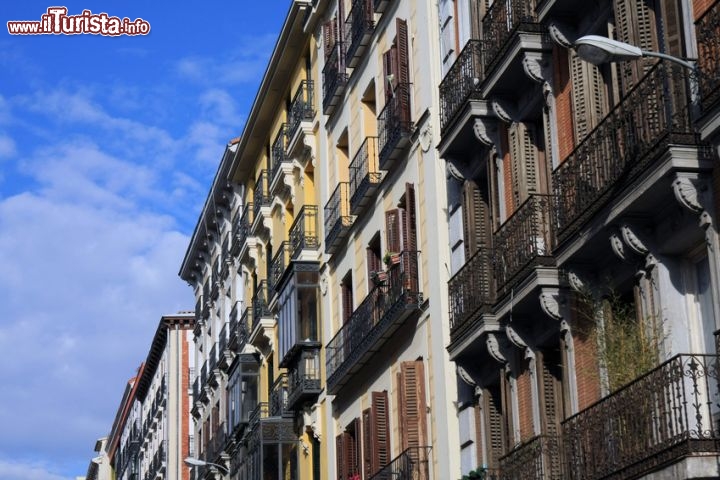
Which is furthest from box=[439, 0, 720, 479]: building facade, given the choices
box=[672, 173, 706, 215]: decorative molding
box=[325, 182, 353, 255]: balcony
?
box=[325, 182, 353, 255]: balcony

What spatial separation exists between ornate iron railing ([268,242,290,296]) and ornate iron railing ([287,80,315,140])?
3236 millimetres

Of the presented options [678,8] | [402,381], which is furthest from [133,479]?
[678,8]

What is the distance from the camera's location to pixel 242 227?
50062mm

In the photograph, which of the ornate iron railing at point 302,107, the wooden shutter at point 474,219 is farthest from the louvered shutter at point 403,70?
the ornate iron railing at point 302,107

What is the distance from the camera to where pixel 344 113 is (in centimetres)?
3575

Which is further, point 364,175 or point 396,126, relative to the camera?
point 364,175

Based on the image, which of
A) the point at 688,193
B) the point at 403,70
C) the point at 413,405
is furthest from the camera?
the point at 403,70

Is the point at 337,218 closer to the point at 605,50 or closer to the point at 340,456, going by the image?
the point at 340,456

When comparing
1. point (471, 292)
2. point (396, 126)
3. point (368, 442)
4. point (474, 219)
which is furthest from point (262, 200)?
point (471, 292)

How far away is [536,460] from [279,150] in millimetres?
24172

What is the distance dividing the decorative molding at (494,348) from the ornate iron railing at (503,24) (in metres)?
4.23

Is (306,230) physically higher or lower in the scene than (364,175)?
higher

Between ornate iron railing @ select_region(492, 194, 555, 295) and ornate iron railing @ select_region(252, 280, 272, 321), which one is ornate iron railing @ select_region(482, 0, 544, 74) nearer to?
ornate iron railing @ select_region(492, 194, 555, 295)

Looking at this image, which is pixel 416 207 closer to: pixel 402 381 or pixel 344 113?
pixel 402 381
